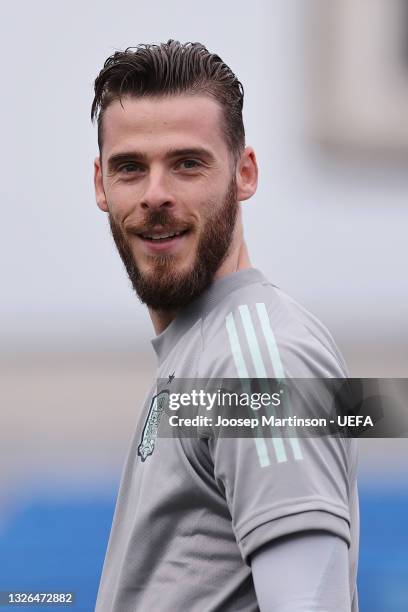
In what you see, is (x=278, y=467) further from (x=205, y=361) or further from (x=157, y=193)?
(x=157, y=193)

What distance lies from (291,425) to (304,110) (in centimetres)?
67

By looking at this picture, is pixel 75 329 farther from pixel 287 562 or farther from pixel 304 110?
pixel 287 562

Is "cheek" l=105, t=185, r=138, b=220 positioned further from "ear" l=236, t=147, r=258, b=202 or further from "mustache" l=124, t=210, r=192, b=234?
"ear" l=236, t=147, r=258, b=202

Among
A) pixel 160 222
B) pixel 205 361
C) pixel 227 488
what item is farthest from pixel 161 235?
pixel 227 488

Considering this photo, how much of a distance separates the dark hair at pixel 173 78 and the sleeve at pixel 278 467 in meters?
0.27

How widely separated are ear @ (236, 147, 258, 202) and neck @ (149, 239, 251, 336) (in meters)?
0.06

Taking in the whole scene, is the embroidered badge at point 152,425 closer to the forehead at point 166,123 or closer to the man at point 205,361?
the man at point 205,361

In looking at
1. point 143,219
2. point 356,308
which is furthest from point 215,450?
point 356,308

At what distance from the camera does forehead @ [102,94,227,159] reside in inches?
34.6

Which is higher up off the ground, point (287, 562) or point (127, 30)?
point (127, 30)

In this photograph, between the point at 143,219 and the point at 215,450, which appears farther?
the point at 143,219

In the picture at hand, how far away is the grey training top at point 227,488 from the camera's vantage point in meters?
0.68

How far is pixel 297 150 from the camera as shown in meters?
1.29

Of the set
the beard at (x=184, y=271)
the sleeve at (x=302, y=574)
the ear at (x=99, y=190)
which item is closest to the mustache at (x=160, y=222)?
the beard at (x=184, y=271)
